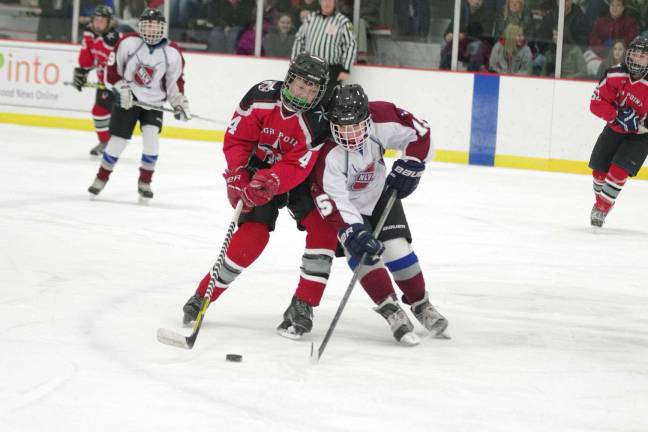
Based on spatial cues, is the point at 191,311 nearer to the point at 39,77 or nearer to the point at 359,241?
the point at 359,241

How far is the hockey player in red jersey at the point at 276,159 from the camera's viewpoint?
3340mm

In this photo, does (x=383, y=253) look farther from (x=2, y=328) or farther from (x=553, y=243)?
(x=553, y=243)

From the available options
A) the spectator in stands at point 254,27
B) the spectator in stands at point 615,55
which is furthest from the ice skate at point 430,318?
the spectator in stands at point 254,27

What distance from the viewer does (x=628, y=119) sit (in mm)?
5977

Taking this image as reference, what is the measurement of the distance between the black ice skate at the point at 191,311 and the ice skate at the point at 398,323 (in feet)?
Result: 1.89

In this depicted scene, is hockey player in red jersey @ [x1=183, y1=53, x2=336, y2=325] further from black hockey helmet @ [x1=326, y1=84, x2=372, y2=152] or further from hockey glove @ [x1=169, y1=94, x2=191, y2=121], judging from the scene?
hockey glove @ [x1=169, y1=94, x2=191, y2=121]

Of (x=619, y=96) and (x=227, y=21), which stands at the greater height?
(x=227, y=21)

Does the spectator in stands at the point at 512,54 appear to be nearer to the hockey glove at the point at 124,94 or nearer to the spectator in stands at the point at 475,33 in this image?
the spectator in stands at the point at 475,33

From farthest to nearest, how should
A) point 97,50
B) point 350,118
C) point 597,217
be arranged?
point 97,50 < point 597,217 < point 350,118

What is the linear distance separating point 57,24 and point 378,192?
7.22 metres

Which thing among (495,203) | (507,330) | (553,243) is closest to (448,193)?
(495,203)

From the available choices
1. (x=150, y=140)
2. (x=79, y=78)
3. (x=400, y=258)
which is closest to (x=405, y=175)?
(x=400, y=258)

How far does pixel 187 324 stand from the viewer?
138 inches

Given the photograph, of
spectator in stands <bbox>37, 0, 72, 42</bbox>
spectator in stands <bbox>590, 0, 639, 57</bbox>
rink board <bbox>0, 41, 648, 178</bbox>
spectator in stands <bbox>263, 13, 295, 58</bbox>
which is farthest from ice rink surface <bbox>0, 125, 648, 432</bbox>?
spectator in stands <bbox>37, 0, 72, 42</bbox>
